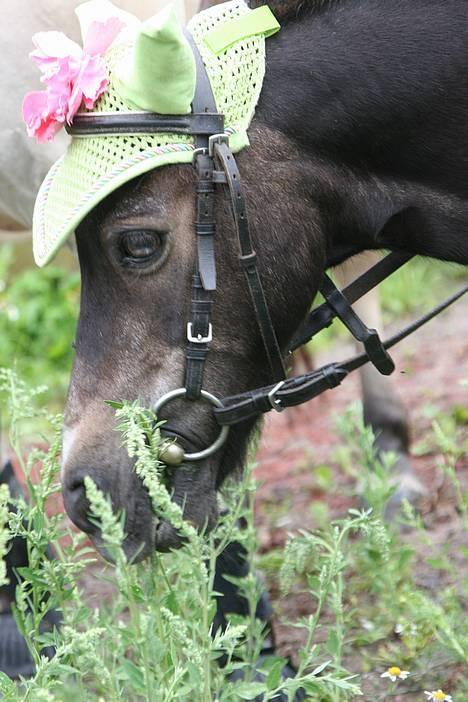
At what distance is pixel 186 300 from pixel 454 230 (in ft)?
2.41

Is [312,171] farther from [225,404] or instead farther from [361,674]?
[361,674]

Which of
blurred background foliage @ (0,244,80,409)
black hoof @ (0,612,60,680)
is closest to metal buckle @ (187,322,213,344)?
black hoof @ (0,612,60,680)

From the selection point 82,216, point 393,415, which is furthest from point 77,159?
point 393,415

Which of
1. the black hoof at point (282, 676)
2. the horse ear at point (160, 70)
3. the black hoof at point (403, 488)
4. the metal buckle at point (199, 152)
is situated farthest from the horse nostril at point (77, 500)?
the black hoof at point (403, 488)

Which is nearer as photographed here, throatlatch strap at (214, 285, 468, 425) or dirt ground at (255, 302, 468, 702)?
throatlatch strap at (214, 285, 468, 425)

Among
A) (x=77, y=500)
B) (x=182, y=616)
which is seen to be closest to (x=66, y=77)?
(x=77, y=500)

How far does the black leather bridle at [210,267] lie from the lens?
9.00ft

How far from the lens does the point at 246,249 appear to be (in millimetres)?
2779

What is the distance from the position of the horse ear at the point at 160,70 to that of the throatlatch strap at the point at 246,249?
156mm

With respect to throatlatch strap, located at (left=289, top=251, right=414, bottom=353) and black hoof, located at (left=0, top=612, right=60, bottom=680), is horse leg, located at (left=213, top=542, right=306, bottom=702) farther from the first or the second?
throatlatch strap, located at (left=289, top=251, right=414, bottom=353)

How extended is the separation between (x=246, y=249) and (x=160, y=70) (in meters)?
0.47

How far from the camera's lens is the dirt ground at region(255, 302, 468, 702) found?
401cm

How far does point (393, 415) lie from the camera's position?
4801 mm

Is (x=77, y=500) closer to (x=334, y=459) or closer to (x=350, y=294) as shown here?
(x=350, y=294)
